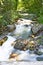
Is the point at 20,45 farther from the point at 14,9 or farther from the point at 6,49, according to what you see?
the point at 14,9

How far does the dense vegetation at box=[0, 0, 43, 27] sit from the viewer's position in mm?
17750

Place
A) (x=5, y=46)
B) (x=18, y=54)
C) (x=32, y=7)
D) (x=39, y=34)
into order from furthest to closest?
(x=32, y=7) → (x=39, y=34) → (x=5, y=46) → (x=18, y=54)

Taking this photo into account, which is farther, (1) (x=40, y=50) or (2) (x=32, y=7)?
(2) (x=32, y=7)

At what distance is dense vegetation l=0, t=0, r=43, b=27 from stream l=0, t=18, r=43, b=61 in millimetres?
1141

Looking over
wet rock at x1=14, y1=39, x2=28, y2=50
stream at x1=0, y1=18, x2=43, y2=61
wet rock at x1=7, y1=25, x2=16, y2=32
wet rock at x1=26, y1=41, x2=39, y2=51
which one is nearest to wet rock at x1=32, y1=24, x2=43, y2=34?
stream at x1=0, y1=18, x2=43, y2=61

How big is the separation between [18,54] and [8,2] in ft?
34.2

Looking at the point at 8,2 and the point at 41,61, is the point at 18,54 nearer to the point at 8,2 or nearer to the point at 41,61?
the point at 41,61

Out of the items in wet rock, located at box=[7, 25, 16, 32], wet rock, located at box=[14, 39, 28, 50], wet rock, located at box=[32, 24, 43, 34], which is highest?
wet rock, located at box=[14, 39, 28, 50]

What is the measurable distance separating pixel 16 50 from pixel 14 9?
12.2 meters

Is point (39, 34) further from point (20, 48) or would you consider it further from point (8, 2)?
point (8, 2)

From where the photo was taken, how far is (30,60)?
430 inches

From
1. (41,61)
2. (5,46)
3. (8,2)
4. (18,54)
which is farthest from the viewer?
(8,2)

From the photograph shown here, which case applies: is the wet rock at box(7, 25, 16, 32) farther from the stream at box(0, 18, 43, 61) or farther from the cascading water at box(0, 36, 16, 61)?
the cascading water at box(0, 36, 16, 61)

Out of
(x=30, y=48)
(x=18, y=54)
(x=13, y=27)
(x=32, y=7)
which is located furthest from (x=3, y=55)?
(x=32, y=7)
